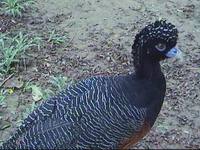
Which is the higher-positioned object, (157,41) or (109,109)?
(157,41)

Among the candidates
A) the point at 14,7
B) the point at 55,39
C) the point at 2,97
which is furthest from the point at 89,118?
the point at 14,7

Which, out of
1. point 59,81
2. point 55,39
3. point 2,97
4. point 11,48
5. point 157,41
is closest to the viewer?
point 157,41

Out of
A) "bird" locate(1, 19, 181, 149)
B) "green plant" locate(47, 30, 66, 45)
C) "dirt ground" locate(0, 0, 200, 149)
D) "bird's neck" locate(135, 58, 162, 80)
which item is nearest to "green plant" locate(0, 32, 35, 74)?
"dirt ground" locate(0, 0, 200, 149)

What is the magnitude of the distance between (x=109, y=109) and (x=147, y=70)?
0.52 m

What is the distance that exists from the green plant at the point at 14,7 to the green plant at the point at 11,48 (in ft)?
1.65

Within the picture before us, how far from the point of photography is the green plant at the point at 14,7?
7207 millimetres

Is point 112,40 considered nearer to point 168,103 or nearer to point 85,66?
point 85,66

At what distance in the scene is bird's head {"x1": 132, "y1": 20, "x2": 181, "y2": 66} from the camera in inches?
179

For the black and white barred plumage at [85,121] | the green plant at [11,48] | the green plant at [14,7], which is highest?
the black and white barred plumage at [85,121]

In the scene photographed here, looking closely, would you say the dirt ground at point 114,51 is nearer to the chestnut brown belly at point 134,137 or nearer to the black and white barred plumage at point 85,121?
the chestnut brown belly at point 134,137

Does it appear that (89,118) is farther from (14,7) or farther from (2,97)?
(14,7)

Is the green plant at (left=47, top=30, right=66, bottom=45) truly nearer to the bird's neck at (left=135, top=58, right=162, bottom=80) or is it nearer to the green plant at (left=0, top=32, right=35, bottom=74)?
the green plant at (left=0, top=32, right=35, bottom=74)

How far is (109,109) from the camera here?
448 cm

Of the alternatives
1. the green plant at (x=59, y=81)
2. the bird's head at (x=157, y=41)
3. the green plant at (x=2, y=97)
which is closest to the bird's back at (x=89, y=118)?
the bird's head at (x=157, y=41)
